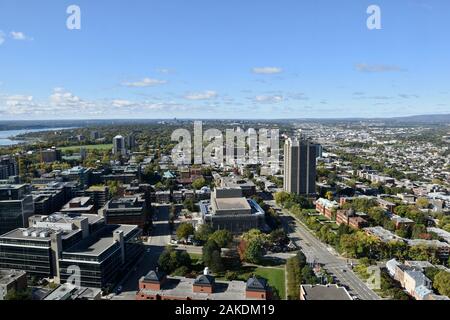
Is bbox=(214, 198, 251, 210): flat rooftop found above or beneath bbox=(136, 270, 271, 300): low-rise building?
above

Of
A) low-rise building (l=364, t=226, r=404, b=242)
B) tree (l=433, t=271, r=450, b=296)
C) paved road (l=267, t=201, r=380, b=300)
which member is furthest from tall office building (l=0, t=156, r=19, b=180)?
tree (l=433, t=271, r=450, b=296)

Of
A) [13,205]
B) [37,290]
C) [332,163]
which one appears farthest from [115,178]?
[332,163]

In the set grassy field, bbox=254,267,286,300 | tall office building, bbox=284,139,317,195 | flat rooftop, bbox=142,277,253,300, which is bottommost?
grassy field, bbox=254,267,286,300

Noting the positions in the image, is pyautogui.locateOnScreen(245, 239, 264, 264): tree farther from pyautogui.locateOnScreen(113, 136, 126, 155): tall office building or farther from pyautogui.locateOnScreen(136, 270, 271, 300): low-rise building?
pyautogui.locateOnScreen(113, 136, 126, 155): tall office building

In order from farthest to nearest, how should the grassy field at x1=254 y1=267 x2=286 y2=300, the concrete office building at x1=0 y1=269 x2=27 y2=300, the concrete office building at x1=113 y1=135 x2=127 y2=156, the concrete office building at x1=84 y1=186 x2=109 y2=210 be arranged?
the concrete office building at x1=113 y1=135 x2=127 y2=156 → the concrete office building at x1=84 y1=186 x2=109 y2=210 → the grassy field at x1=254 y1=267 x2=286 y2=300 → the concrete office building at x1=0 y1=269 x2=27 y2=300

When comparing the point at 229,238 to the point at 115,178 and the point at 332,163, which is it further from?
the point at 332,163

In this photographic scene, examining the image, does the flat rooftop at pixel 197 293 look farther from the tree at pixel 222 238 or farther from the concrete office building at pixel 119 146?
the concrete office building at pixel 119 146
